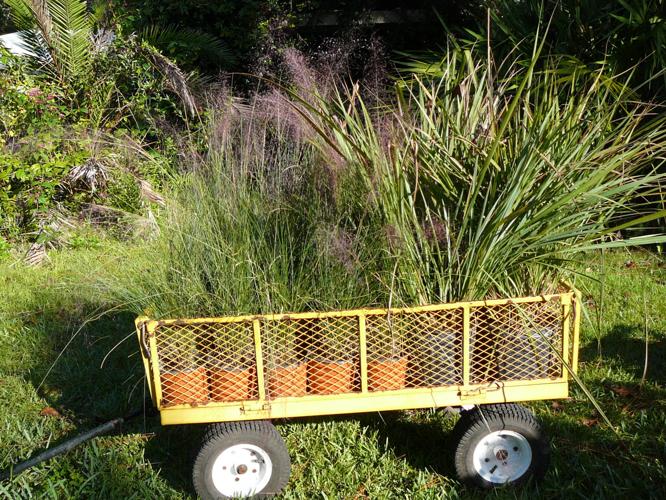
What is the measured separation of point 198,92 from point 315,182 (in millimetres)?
5370

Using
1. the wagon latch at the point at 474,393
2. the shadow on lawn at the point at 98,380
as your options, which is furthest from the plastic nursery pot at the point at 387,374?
the shadow on lawn at the point at 98,380

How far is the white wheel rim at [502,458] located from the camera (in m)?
2.65

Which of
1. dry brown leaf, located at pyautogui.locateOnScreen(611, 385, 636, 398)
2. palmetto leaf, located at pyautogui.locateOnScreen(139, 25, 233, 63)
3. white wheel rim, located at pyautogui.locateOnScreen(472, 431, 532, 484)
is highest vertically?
palmetto leaf, located at pyautogui.locateOnScreen(139, 25, 233, 63)

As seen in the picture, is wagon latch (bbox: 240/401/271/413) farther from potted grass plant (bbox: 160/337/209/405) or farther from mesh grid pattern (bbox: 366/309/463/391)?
mesh grid pattern (bbox: 366/309/463/391)

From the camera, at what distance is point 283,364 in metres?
2.60

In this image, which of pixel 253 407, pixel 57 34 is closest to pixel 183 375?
pixel 253 407

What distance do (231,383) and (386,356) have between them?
60cm

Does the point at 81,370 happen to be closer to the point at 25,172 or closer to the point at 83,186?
the point at 25,172

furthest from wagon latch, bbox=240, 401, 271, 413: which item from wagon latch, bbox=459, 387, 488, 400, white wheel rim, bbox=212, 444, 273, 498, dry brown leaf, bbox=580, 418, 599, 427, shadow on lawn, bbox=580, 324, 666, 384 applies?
shadow on lawn, bbox=580, 324, 666, 384

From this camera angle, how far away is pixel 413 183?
2824mm

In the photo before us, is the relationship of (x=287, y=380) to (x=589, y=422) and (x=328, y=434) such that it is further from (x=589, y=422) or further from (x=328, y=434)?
(x=589, y=422)

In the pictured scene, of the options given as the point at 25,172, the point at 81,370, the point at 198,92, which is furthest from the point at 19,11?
the point at 81,370

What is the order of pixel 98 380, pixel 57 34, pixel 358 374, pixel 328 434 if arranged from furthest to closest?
1. pixel 57 34
2. pixel 98 380
3. pixel 328 434
4. pixel 358 374

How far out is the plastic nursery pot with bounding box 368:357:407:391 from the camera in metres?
2.60
